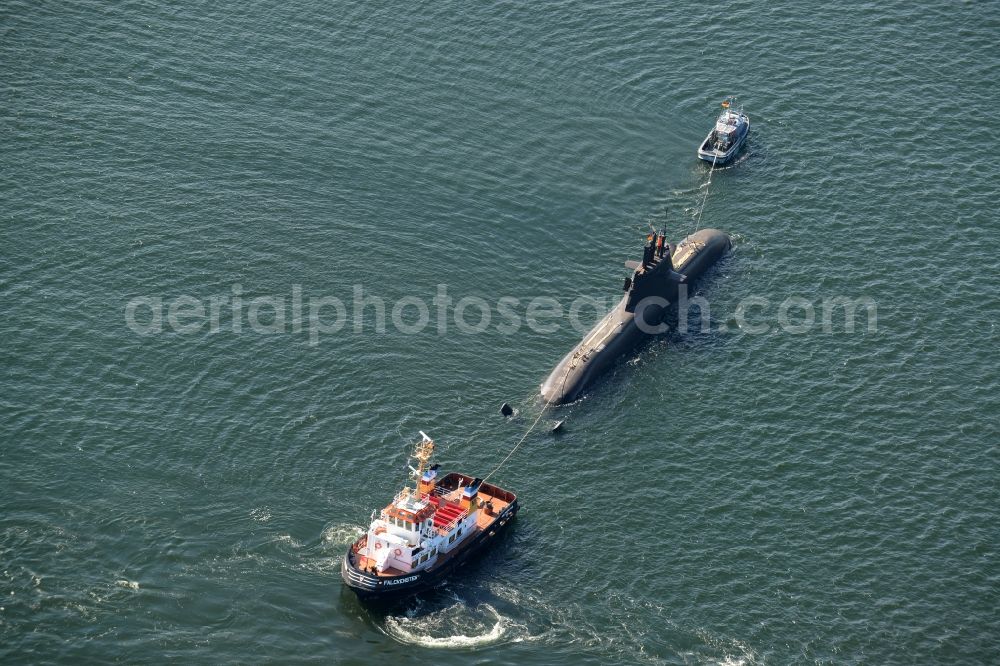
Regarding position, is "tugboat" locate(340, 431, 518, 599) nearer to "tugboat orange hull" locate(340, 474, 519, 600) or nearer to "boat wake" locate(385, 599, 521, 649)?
"tugboat orange hull" locate(340, 474, 519, 600)

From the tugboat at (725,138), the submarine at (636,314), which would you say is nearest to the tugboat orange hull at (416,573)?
the submarine at (636,314)

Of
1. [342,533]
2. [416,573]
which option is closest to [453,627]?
[416,573]

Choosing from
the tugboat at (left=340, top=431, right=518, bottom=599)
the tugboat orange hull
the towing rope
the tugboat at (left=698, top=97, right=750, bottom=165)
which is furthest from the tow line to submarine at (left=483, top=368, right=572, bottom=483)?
the tugboat at (left=698, top=97, right=750, bottom=165)

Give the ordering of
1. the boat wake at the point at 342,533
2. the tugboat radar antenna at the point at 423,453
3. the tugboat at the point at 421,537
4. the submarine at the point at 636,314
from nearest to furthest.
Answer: the tugboat at the point at 421,537 < the tugboat radar antenna at the point at 423,453 < the boat wake at the point at 342,533 < the submarine at the point at 636,314

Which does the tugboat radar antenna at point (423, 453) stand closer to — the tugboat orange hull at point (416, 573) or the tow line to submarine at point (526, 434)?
the tugboat orange hull at point (416, 573)

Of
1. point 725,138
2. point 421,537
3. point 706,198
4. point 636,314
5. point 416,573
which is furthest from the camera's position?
point 725,138

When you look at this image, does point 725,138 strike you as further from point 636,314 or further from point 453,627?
point 453,627

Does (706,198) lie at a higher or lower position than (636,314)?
higher
